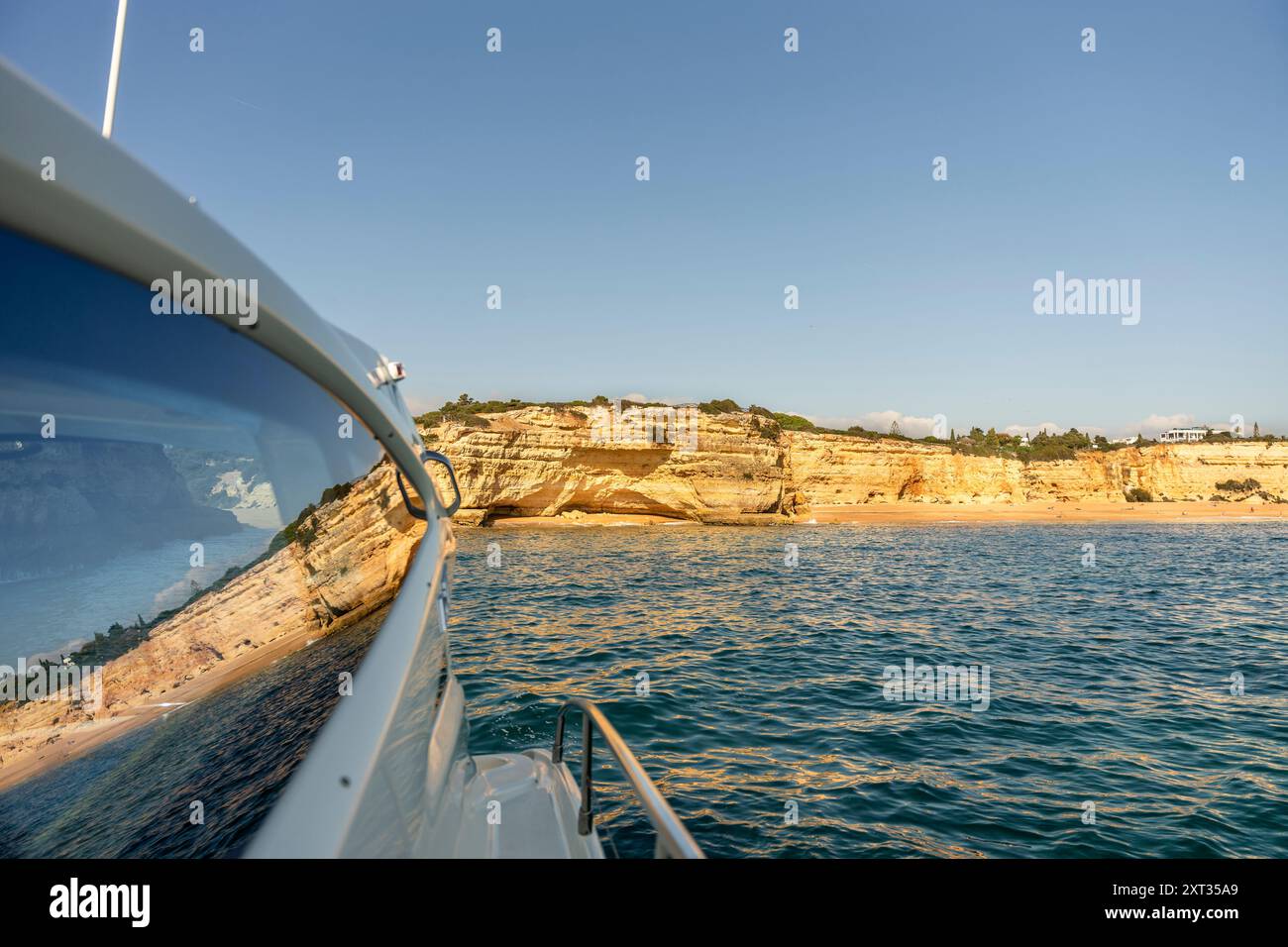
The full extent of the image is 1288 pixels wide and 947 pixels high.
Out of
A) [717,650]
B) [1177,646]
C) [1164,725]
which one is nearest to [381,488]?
[717,650]

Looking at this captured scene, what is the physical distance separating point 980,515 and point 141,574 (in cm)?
6292

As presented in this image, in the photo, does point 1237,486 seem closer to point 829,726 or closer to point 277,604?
point 829,726

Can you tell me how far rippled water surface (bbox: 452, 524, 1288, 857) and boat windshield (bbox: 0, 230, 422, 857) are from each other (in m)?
3.09

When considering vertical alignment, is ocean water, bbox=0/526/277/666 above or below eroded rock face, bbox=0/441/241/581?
below

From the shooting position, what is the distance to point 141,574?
57.0 inches

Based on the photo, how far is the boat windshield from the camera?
1.17 metres

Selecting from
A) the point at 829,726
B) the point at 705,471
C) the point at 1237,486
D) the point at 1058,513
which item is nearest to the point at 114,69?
the point at 829,726

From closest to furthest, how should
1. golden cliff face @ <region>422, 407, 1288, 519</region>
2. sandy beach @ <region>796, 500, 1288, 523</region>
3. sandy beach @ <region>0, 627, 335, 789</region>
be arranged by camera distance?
sandy beach @ <region>0, 627, 335, 789</region> → golden cliff face @ <region>422, 407, 1288, 519</region> → sandy beach @ <region>796, 500, 1288, 523</region>

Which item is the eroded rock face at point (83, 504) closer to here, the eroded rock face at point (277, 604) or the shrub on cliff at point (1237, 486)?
the eroded rock face at point (277, 604)

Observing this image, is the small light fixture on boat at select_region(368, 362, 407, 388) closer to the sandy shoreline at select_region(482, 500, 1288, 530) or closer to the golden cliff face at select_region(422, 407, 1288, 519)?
the golden cliff face at select_region(422, 407, 1288, 519)

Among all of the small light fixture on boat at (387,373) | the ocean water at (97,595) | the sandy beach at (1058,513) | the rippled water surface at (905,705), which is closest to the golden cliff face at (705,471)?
the sandy beach at (1058,513)

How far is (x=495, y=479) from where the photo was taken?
37.2 meters

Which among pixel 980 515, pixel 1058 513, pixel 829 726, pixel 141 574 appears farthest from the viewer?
pixel 1058 513

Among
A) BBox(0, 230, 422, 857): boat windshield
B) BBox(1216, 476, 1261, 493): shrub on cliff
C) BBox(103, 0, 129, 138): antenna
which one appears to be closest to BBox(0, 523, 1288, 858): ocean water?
BBox(0, 230, 422, 857): boat windshield
